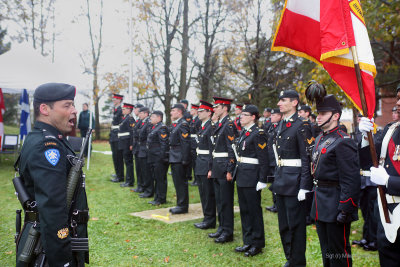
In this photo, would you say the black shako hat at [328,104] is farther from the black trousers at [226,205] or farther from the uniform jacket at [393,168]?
the black trousers at [226,205]

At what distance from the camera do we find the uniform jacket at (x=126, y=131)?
1144 centimetres

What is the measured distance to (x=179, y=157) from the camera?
27.7 ft

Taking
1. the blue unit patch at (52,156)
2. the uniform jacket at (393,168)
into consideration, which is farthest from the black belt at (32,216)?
the uniform jacket at (393,168)

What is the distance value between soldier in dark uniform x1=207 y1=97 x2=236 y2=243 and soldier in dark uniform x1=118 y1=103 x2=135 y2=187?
5.23m

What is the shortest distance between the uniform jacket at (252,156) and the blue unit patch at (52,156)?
3.56 metres

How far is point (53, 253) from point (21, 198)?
20.7 inches

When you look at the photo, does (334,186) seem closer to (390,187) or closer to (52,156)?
(390,187)

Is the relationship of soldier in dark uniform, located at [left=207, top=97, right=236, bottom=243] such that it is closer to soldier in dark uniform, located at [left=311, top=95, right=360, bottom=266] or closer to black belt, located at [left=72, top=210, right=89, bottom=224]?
soldier in dark uniform, located at [left=311, top=95, right=360, bottom=266]

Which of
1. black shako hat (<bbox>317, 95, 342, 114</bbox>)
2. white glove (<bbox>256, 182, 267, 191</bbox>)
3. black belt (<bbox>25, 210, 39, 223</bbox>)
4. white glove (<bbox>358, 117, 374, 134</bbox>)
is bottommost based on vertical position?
white glove (<bbox>256, 182, 267, 191</bbox>)

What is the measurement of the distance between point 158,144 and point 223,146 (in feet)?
10.1

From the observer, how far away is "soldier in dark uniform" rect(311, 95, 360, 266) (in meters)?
3.78

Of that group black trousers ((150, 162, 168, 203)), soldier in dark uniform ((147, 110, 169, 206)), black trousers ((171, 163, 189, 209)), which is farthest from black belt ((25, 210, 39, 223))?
black trousers ((150, 162, 168, 203))

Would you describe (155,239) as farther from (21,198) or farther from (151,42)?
(151,42)

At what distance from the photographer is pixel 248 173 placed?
5730mm
